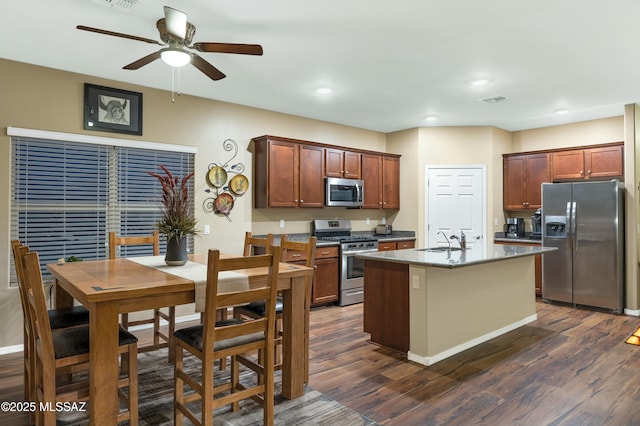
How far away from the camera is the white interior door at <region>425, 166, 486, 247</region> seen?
6246 mm

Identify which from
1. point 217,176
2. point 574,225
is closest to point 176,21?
point 217,176

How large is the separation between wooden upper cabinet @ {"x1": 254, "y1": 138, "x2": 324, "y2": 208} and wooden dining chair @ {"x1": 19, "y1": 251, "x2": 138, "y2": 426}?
9.96ft

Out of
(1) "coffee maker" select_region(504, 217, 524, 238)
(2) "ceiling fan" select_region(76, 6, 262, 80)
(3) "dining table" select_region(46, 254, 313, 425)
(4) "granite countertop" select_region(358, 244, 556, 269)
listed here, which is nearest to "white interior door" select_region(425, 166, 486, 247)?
(1) "coffee maker" select_region(504, 217, 524, 238)

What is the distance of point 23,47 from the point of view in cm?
336

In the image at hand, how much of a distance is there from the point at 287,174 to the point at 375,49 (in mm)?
2197

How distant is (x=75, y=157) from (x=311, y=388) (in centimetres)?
320

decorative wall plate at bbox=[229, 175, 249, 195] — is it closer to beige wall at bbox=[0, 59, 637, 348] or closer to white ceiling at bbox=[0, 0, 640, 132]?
beige wall at bbox=[0, 59, 637, 348]

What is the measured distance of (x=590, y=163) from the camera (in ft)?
18.4

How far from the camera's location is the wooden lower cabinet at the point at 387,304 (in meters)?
3.48

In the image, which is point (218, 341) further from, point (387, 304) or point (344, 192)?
point (344, 192)

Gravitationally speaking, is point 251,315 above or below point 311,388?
above

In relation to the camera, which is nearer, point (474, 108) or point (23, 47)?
point (23, 47)

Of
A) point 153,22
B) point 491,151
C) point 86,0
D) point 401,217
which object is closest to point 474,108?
point 491,151

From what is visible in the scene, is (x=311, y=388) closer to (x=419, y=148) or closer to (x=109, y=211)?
(x=109, y=211)
